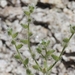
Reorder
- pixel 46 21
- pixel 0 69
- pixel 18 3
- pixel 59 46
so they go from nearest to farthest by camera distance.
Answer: pixel 0 69
pixel 59 46
pixel 46 21
pixel 18 3

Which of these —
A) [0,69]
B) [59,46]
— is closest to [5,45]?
[0,69]

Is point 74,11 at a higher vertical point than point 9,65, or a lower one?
higher

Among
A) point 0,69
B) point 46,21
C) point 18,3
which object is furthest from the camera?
point 18,3

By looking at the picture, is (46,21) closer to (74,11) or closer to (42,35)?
(42,35)

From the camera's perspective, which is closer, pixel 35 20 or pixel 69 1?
pixel 35 20

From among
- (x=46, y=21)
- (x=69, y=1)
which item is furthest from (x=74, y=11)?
(x=46, y=21)

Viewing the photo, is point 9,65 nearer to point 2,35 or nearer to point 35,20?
point 2,35
